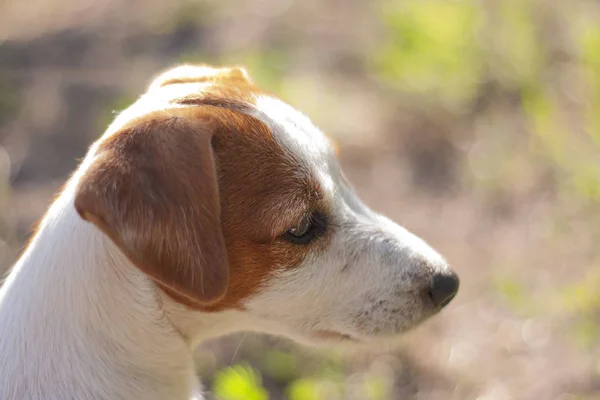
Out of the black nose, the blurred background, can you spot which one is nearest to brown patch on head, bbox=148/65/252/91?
the black nose

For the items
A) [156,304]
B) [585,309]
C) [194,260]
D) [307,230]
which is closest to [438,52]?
[585,309]

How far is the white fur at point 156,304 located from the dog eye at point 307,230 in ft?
0.17

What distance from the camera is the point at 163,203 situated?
1.99 metres

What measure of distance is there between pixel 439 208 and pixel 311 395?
6.11 feet

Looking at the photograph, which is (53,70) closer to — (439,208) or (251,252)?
(439,208)

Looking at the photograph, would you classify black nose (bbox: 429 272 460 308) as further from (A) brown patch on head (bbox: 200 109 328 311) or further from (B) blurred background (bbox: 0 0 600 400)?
(B) blurred background (bbox: 0 0 600 400)

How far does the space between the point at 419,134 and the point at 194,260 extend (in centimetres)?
338

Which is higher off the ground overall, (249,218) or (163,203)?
(163,203)

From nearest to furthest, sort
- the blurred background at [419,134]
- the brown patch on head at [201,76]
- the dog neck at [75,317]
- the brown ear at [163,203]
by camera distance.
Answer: the brown ear at [163,203], the dog neck at [75,317], the brown patch on head at [201,76], the blurred background at [419,134]

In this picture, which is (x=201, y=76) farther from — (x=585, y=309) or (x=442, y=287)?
(x=585, y=309)

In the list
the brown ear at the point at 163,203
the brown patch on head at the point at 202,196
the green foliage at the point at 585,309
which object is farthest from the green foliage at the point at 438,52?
the brown ear at the point at 163,203

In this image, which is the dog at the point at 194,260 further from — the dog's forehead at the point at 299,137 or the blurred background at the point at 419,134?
the blurred background at the point at 419,134

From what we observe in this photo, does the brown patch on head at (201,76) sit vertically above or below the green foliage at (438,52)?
above

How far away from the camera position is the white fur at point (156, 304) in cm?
221
